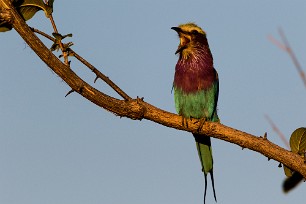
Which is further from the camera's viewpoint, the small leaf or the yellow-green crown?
the yellow-green crown

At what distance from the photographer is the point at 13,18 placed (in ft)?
10.6

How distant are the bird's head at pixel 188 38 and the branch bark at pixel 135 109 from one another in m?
1.77

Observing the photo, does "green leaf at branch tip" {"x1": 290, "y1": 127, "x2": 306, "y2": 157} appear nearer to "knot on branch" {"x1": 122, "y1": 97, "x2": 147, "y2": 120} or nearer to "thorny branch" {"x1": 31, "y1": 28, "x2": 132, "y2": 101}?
"knot on branch" {"x1": 122, "y1": 97, "x2": 147, "y2": 120}

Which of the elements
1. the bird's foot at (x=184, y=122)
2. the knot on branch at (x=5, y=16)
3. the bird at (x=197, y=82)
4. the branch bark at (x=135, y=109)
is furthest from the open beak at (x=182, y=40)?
the knot on branch at (x=5, y=16)

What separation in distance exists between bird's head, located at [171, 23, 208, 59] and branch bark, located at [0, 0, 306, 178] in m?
1.77

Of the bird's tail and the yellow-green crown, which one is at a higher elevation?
the yellow-green crown

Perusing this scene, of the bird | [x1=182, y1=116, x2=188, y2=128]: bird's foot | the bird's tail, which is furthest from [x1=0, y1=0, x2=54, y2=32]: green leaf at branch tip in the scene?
the bird's tail

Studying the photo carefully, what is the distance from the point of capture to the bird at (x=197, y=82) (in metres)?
5.27

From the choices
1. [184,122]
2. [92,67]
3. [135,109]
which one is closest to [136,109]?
[135,109]

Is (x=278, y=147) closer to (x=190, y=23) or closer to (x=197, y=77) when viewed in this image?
(x=197, y=77)

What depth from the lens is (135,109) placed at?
3.40 m

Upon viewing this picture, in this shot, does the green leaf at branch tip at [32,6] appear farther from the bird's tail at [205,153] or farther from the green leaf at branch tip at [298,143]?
the bird's tail at [205,153]

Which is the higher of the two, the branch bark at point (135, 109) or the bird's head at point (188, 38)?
the bird's head at point (188, 38)

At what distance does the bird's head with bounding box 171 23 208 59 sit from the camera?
548 centimetres
